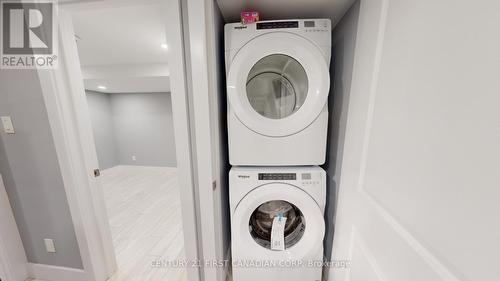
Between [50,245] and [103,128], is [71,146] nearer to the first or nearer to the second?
[50,245]

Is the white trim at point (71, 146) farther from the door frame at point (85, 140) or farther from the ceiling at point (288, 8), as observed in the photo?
the ceiling at point (288, 8)

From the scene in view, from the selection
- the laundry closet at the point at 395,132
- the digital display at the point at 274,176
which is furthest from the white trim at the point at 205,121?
the digital display at the point at 274,176

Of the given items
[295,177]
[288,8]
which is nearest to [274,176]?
[295,177]

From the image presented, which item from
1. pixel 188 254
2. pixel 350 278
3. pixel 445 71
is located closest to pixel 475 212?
pixel 445 71

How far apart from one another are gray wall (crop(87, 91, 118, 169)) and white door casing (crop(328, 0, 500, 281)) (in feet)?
16.0

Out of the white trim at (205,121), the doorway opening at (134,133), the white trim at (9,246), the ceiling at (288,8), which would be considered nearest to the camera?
the white trim at (205,121)

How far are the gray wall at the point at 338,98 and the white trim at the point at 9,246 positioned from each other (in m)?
2.21

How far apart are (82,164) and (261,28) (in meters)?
1.38

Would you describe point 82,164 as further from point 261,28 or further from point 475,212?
point 475,212

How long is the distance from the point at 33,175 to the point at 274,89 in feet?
5.66

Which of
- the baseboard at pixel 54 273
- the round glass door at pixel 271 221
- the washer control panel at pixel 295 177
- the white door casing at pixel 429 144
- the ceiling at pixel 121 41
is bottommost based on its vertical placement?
the baseboard at pixel 54 273

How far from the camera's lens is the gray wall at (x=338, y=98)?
911mm

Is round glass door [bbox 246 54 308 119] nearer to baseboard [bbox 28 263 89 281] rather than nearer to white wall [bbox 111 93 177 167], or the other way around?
baseboard [bbox 28 263 89 281]

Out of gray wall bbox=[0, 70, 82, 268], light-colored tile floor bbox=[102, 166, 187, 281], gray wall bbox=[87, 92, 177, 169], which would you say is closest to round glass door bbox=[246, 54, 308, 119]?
gray wall bbox=[0, 70, 82, 268]
